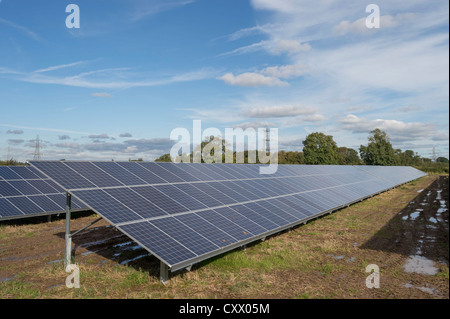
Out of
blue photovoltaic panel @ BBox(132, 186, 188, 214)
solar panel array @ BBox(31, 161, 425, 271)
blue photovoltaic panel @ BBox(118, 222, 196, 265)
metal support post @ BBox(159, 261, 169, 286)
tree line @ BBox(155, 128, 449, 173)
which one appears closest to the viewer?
blue photovoltaic panel @ BBox(118, 222, 196, 265)

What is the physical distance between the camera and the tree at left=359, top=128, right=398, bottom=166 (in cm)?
9950

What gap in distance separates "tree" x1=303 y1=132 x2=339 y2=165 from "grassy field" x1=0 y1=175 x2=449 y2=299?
6446 centimetres

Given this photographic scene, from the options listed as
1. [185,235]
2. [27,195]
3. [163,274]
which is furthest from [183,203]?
[27,195]

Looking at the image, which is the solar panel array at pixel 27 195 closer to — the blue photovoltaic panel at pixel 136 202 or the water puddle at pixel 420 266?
the blue photovoltaic panel at pixel 136 202

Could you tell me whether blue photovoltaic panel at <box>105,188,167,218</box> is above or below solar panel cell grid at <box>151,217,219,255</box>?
above

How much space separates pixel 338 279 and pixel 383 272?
6.15 feet

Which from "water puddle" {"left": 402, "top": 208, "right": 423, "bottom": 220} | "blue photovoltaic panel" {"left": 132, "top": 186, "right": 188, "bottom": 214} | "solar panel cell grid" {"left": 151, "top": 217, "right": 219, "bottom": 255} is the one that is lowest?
"water puddle" {"left": 402, "top": 208, "right": 423, "bottom": 220}

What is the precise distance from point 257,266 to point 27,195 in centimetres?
1618

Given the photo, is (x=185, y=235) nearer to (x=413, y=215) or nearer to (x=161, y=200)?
(x=161, y=200)

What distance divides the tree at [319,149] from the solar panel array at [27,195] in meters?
68.6

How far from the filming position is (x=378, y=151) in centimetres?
10044

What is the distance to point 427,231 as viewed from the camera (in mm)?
17078

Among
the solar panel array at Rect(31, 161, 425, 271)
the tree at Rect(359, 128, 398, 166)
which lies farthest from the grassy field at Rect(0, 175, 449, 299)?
the tree at Rect(359, 128, 398, 166)

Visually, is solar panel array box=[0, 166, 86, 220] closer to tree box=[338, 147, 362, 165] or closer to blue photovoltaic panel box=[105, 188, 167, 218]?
blue photovoltaic panel box=[105, 188, 167, 218]
